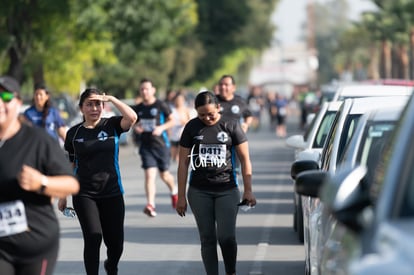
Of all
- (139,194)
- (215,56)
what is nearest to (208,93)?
(139,194)

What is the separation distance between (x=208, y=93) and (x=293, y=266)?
263 centimetres

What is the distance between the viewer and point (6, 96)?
264 inches

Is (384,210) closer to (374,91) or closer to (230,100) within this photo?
(374,91)

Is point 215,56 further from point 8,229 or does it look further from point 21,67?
point 8,229

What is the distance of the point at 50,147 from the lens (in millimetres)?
6746

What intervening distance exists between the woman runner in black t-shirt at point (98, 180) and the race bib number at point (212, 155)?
61 cm

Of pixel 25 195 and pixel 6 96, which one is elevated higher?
pixel 6 96

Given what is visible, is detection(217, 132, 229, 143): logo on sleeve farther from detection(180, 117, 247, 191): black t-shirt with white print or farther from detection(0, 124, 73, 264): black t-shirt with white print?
detection(0, 124, 73, 264): black t-shirt with white print

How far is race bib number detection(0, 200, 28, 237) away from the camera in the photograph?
21.8ft

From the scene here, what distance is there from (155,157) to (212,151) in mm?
7190

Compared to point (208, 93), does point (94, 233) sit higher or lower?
lower

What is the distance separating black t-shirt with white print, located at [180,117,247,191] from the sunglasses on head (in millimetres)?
3539

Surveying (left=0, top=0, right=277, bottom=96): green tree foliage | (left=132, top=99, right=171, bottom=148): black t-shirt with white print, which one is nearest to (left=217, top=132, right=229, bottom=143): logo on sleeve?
(left=132, top=99, right=171, bottom=148): black t-shirt with white print

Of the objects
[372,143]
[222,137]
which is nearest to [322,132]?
[222,137]
